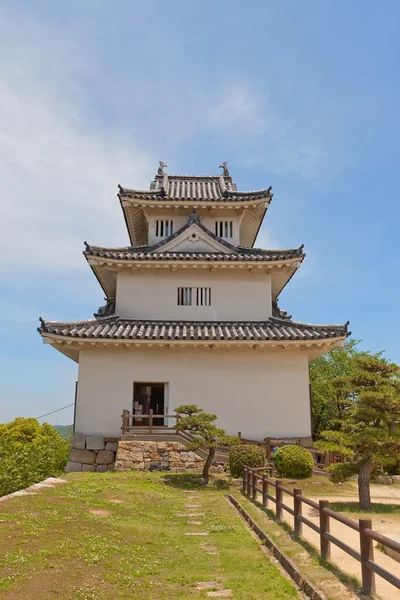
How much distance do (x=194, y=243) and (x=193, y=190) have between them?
16.0 ft

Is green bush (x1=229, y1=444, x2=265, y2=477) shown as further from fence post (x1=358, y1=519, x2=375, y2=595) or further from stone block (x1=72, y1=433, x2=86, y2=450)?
fence post (x1=358, y1=519, x2=375, y2=595)

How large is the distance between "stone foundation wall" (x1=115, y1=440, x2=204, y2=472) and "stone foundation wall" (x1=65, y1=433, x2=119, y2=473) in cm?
204

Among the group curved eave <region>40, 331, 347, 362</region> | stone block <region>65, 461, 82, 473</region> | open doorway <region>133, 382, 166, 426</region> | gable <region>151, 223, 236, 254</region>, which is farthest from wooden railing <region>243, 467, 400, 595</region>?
gable <region>151, 223, 236, 254</region>

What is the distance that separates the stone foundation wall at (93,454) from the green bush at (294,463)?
22.4 ft

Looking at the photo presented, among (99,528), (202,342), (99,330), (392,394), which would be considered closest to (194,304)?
(202,342)

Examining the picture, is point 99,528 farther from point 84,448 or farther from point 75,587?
point 84,448

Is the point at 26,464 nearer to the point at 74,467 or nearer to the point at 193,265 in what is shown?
the point at 74,467

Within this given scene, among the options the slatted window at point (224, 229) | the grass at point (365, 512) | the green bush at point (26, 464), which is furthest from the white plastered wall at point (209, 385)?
the grass at point (365, 512)

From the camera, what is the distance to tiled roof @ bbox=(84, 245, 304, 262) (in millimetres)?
22531

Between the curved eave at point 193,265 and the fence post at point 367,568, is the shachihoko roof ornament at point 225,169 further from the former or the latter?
the fence post at point 367,568

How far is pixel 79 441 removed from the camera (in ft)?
67.0

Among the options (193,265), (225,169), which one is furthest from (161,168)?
(193,265)

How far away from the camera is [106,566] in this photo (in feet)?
22.8

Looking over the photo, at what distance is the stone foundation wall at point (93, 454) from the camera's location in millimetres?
20016
